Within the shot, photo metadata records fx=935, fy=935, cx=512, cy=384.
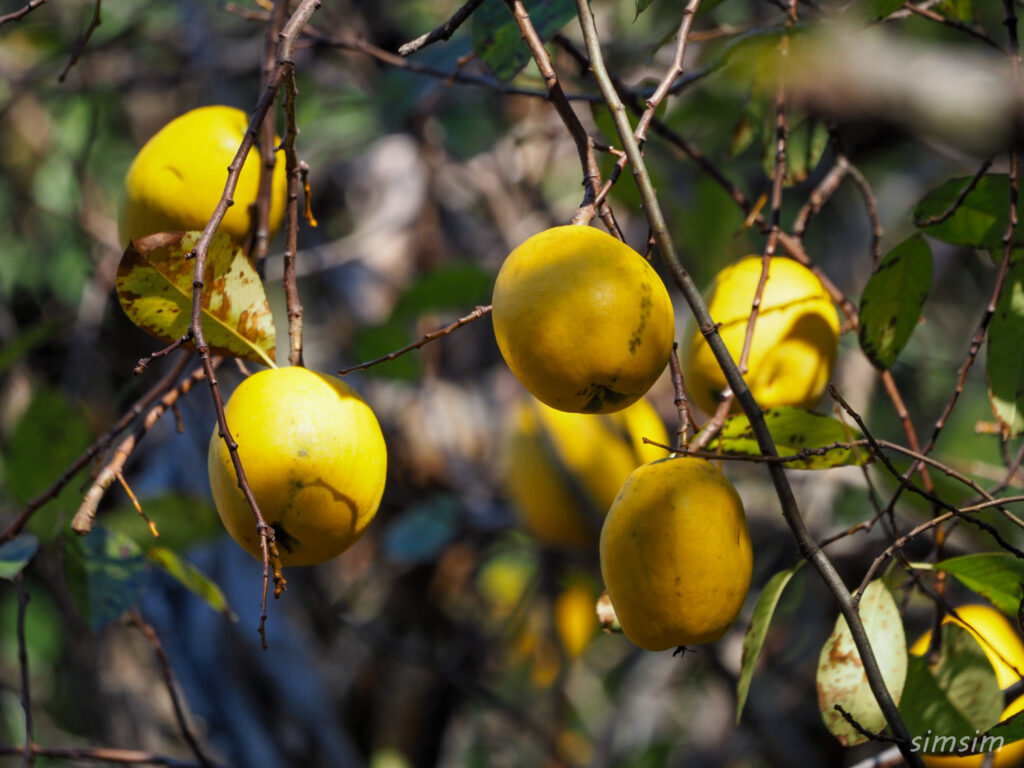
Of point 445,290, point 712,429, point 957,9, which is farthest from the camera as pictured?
point 445,290

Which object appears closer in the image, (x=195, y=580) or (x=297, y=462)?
(x=297, y=462)

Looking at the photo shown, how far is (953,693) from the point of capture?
2.46ft

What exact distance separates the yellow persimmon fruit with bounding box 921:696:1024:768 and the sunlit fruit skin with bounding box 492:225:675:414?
46cm

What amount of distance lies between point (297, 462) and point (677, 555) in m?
0.25

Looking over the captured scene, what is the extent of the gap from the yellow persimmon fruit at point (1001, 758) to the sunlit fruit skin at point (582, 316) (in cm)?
46

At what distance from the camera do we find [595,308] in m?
0.56

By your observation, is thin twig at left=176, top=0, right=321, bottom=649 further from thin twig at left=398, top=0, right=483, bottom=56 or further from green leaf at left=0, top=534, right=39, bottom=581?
green leaf at left=0, top=534, right=39, bottom=581

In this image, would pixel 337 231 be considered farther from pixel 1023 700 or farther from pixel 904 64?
pixel 904 64

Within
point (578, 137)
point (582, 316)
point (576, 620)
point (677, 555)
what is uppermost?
point (578, 137)

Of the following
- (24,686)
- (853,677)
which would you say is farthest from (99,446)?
(853,677)

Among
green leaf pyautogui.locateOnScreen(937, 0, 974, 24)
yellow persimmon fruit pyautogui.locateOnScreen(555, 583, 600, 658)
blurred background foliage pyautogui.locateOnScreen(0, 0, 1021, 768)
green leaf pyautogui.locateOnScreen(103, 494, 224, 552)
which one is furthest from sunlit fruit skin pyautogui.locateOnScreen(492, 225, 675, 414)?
yellow persimmon fruit pyautogui.locateOnScreen(555, 583, 600, 658)

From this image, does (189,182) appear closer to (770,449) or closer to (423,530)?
(770,449)

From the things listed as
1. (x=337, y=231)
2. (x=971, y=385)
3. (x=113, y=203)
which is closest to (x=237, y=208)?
(x=337, y=231)

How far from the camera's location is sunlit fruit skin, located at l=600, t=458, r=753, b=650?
1.91 feet
